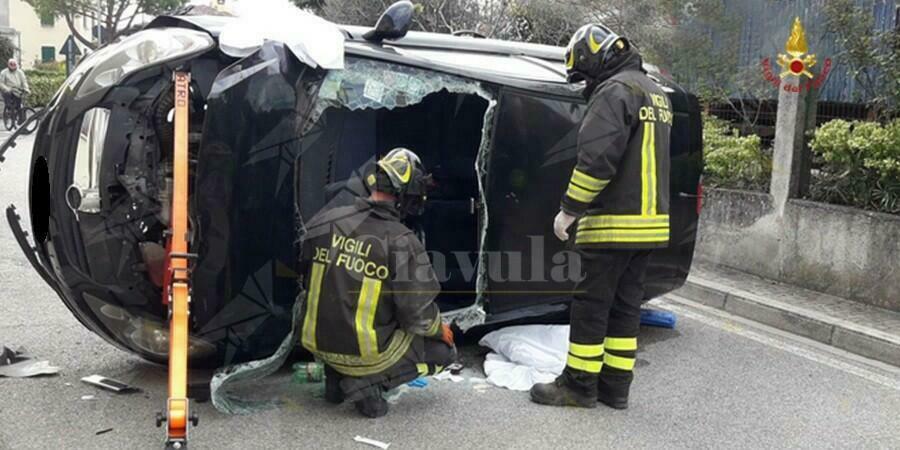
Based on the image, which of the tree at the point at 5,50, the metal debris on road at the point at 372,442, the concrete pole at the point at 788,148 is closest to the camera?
the metal debris on road at the point at 372,442

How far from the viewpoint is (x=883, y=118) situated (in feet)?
24.3

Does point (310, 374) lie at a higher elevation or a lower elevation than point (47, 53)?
lower

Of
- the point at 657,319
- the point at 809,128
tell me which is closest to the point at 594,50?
the point at 657,319

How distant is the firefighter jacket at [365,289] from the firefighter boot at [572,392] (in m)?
0.74

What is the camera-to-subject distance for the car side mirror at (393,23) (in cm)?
472

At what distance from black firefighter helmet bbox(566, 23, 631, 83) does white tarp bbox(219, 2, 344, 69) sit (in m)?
1.15

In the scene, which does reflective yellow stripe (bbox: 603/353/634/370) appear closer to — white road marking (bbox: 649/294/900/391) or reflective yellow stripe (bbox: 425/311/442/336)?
reflective yellow stripe (bbox: 425/311/442/336)

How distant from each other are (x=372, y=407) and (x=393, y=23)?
1947 mm

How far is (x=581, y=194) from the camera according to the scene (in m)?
4.34

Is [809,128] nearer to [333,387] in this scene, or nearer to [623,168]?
[623,168]

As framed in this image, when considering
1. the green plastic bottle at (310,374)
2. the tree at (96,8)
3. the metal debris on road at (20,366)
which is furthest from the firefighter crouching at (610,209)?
the tree at (96,8)

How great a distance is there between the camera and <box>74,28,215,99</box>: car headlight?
412 cm

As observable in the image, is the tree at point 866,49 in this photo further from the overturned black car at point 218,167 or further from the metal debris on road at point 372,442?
the metal debris on road at point 372,442

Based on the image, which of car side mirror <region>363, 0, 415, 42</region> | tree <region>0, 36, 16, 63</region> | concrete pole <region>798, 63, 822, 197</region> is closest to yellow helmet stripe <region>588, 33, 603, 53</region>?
car side mirror <region>363, 0, 415, 42</region>
